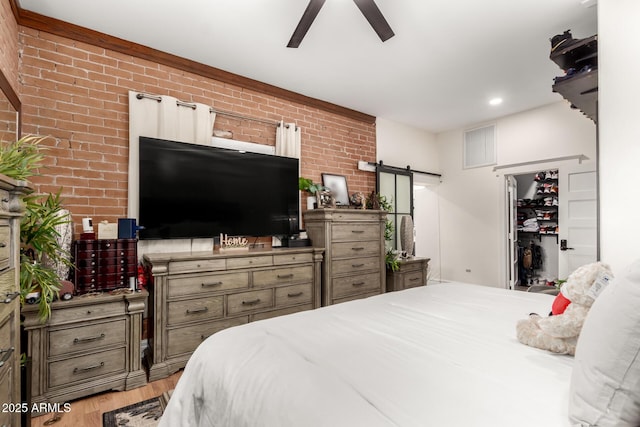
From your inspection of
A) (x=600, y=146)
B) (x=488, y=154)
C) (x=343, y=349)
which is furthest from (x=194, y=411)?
(x=488, y=154)

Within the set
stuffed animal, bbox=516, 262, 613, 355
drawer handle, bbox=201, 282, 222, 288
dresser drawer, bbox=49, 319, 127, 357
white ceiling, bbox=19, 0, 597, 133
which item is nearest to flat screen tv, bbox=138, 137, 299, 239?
drawer handle, bbox=201, 282, 222, 288

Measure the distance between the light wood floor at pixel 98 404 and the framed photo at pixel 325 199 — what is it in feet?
7.32

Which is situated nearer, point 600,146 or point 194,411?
point 194,411

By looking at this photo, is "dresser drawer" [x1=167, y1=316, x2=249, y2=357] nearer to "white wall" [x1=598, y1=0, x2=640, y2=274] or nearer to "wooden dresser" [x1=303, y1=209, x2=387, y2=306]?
"wooden dresser" [x1=303, y1=209, x2=387, y2=306]

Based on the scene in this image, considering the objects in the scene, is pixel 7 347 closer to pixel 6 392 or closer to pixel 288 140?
pixel 6 392

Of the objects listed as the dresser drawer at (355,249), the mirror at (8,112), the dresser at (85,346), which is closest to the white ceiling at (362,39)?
the mirror at (8,112)

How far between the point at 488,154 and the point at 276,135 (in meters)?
3.46

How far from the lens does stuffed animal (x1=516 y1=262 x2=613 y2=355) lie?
104cm

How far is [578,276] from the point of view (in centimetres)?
110

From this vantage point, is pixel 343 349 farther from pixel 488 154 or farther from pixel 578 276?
pixel 488 154

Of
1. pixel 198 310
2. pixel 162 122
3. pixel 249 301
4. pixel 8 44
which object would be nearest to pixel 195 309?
pixel 198 310

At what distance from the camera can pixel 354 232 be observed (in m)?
3.68

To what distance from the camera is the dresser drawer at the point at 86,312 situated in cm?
203

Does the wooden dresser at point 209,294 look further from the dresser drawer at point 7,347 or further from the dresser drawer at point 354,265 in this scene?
the dresser drawer at point 7,347
